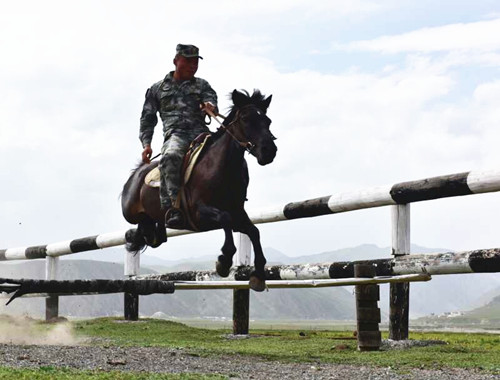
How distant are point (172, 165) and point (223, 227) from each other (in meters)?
0.83

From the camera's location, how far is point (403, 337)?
9445mm

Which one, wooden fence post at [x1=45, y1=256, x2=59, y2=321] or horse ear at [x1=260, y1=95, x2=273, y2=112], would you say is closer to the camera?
horse ear at [x1=260, y1=95, x2=273, y2=112]

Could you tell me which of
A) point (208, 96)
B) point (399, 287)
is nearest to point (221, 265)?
point (208, 96)

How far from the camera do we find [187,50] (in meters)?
7.12

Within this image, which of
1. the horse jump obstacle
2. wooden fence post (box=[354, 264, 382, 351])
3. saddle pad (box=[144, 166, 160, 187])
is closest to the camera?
saddle pad (box=[144, 166, 160, 187])

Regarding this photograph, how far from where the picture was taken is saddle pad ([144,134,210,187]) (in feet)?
23.5

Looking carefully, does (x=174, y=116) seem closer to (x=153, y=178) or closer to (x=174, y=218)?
(x=153, y=178)

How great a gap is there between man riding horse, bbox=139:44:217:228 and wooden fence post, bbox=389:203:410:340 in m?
2.78

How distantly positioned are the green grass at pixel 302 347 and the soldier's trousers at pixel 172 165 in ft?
6.72

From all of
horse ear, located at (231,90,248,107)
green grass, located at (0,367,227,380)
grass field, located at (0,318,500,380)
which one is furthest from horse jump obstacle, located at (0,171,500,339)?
green grass, located at (0,367,227,380)

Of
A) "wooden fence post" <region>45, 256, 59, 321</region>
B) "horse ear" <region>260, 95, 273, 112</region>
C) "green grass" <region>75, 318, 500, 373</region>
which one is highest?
"horse ear" <region>260, 95, 273, 112</region>

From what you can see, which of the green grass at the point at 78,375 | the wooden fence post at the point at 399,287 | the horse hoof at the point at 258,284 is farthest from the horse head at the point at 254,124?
the wooden fence post at the point at 399,287

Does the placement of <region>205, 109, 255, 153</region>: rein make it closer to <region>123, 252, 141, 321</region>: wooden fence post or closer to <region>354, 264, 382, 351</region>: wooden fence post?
<region>354, 264, 382, 351</region>: wooden fence post

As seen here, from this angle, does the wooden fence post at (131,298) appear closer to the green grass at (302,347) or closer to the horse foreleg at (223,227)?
the green grass at (302,347)
